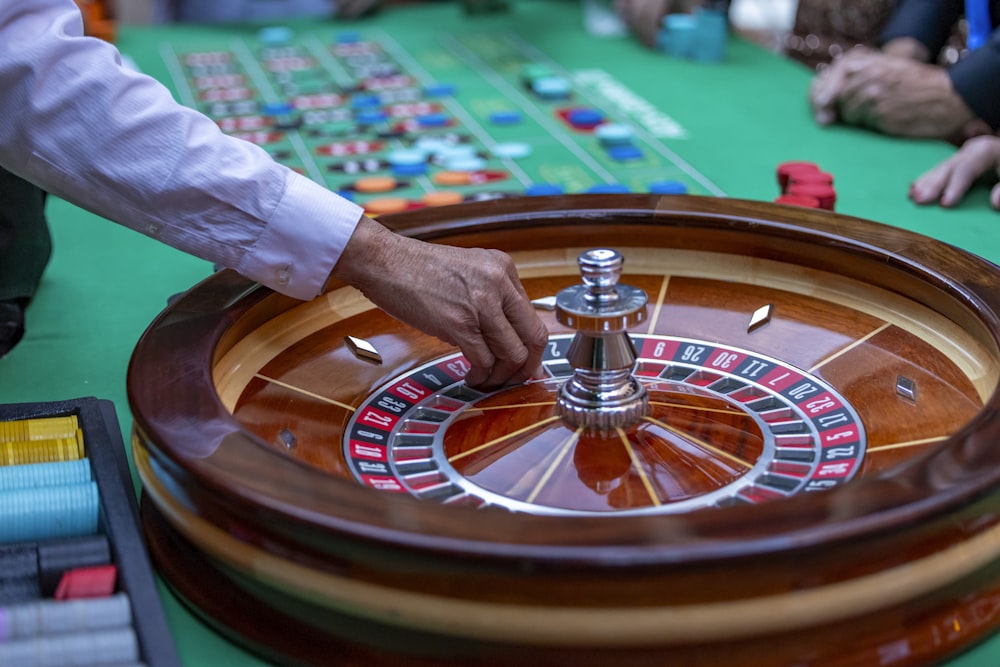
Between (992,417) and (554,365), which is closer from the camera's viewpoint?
(992,417)

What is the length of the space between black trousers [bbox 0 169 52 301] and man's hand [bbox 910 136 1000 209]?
5.91 feet

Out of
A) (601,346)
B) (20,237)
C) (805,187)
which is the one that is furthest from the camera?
(805,187)

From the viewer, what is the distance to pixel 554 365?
168cm

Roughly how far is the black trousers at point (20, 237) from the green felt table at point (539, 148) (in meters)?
0.07

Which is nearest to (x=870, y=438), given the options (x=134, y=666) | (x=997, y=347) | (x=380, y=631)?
(x=997, y=347)

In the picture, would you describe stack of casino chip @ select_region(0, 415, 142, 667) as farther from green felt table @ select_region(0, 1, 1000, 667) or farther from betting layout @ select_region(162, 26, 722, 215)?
betting layout @ select_region(162, 26, 722, 215)

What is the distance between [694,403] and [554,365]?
0.24 m

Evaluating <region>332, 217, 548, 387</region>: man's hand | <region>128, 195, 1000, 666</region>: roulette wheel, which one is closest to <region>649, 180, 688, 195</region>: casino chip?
Answer: <region>128, 195, 1000, 666</region>: roulette wheel

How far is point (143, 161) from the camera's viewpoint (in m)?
1.44

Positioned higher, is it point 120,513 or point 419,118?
point 120,513

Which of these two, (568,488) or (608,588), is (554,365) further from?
(608,588)

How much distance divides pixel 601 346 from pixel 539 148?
1729 mm

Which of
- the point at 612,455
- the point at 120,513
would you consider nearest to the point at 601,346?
the point at 612,455

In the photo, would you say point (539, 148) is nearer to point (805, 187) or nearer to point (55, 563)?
point (805, 187)
